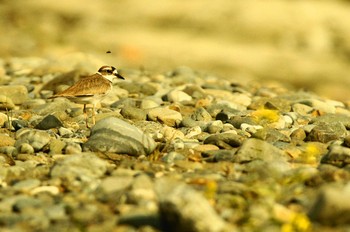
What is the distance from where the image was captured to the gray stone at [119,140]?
7.45 m

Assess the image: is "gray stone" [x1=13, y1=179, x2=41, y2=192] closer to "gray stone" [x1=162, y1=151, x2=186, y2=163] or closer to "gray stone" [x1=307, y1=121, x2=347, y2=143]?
"gray stone" [x1=162, y1=151, x2=186, y2=163]

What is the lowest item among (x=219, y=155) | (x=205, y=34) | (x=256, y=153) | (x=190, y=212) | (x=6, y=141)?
(x=205, y=34)

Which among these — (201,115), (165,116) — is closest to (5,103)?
(165,116)

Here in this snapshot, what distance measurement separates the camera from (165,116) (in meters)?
9.36

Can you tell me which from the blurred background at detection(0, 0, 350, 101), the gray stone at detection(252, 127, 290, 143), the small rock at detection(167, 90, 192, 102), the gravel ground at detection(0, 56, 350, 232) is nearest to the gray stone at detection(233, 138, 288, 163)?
the gravel ground at detection(0, 56, 350, 232)

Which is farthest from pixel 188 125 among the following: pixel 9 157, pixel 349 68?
pixel 349 68

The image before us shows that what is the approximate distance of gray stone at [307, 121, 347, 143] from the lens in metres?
8.45

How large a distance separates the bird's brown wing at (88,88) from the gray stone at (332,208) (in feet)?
16.1

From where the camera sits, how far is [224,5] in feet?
90.1

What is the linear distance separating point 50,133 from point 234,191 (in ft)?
11.2

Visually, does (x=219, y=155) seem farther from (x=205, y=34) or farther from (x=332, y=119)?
(x=205, y=34)

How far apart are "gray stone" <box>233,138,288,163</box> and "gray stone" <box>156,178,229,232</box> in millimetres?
2033

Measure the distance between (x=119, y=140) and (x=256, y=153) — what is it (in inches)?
54.7

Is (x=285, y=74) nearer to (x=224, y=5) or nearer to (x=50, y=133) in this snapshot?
(x=224, y=5)
